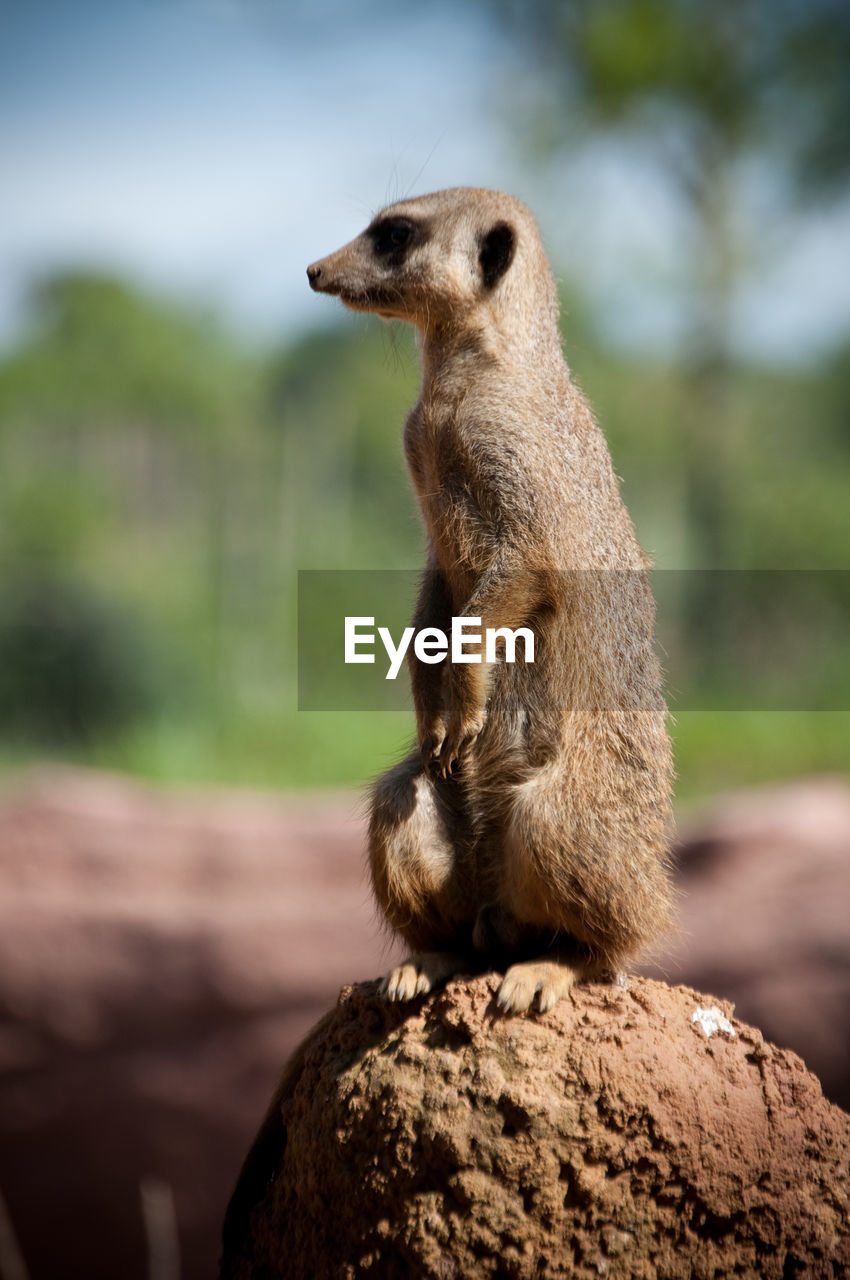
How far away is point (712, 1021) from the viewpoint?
2.85 m

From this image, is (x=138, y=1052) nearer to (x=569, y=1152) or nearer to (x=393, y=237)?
(x=569, y=1152)

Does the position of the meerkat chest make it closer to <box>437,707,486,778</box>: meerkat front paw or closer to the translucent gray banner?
<box>437,707,486,778</box>: meerkat front paw

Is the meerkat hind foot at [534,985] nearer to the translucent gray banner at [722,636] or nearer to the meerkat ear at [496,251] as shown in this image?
the meerkat ear at [496,251]

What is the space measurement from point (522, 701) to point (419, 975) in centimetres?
64

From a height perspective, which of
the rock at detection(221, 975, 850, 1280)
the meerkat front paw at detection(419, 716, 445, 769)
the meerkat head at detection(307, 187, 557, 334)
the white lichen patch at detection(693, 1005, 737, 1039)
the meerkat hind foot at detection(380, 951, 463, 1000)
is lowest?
the rock at detection(221, 975, 850, 1280)

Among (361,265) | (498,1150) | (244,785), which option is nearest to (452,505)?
(361,265)

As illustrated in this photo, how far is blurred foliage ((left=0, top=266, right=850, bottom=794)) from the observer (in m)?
13.4

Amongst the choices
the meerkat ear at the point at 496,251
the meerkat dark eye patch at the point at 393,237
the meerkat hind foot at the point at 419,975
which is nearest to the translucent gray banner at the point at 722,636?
the meerkat dark eye patch at the point at 393,237

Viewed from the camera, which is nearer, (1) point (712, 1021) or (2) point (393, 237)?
(1) point (712, 1021)

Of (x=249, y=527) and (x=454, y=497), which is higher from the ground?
(x=249, y=527)

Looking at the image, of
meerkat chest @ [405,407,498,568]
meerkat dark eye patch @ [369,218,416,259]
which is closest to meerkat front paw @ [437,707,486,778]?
meerkat chest @ [405,407,498,568]

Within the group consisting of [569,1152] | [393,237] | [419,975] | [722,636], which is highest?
[393,237]

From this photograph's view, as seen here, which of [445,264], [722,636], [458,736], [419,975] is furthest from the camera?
[722,636]

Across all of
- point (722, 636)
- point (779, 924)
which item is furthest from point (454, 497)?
point (722, 636)
